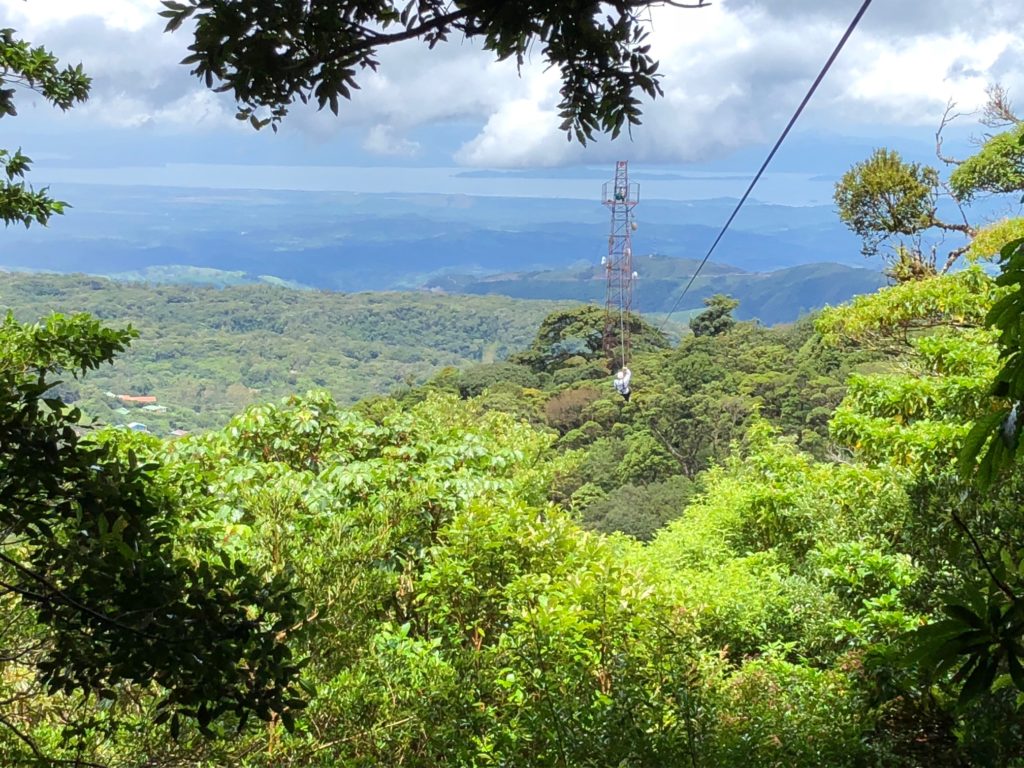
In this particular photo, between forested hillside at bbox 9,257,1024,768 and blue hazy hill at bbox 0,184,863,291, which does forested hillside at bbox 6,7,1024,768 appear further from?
blue hazy hill at bbox 0,184,863,291

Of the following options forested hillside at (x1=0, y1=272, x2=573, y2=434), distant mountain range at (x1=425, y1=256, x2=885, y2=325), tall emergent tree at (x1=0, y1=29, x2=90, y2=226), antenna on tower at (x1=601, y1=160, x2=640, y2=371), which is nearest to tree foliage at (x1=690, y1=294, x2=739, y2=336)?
antenna on tower at (x1=601, y1=160, x2=640, y2=371)

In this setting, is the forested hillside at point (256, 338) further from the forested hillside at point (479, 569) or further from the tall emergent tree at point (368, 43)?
the tall emergent tree at point (368, 43)

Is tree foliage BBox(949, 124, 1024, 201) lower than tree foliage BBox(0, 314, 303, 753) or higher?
higher

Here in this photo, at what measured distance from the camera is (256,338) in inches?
2279

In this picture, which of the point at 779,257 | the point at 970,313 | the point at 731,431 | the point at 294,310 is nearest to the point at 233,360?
the point at 294,310

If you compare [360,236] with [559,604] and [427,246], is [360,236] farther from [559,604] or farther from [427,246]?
[559,604]

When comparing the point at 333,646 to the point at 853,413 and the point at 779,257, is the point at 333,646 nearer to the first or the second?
the point at 853,413

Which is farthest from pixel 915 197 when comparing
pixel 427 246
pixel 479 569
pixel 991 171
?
pixel 427 246

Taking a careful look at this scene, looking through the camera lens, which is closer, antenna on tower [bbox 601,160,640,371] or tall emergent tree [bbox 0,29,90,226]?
tall emergent tree [bbox 0,29,90,226]

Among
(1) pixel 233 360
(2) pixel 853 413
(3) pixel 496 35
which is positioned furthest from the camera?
(1) pixel 233 360

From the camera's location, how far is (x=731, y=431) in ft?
64.7

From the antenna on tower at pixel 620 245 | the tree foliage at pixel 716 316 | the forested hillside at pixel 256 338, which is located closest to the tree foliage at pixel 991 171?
the antenna on tower at pixel 620 245

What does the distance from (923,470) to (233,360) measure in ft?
174

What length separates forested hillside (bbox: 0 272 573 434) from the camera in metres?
45.2
